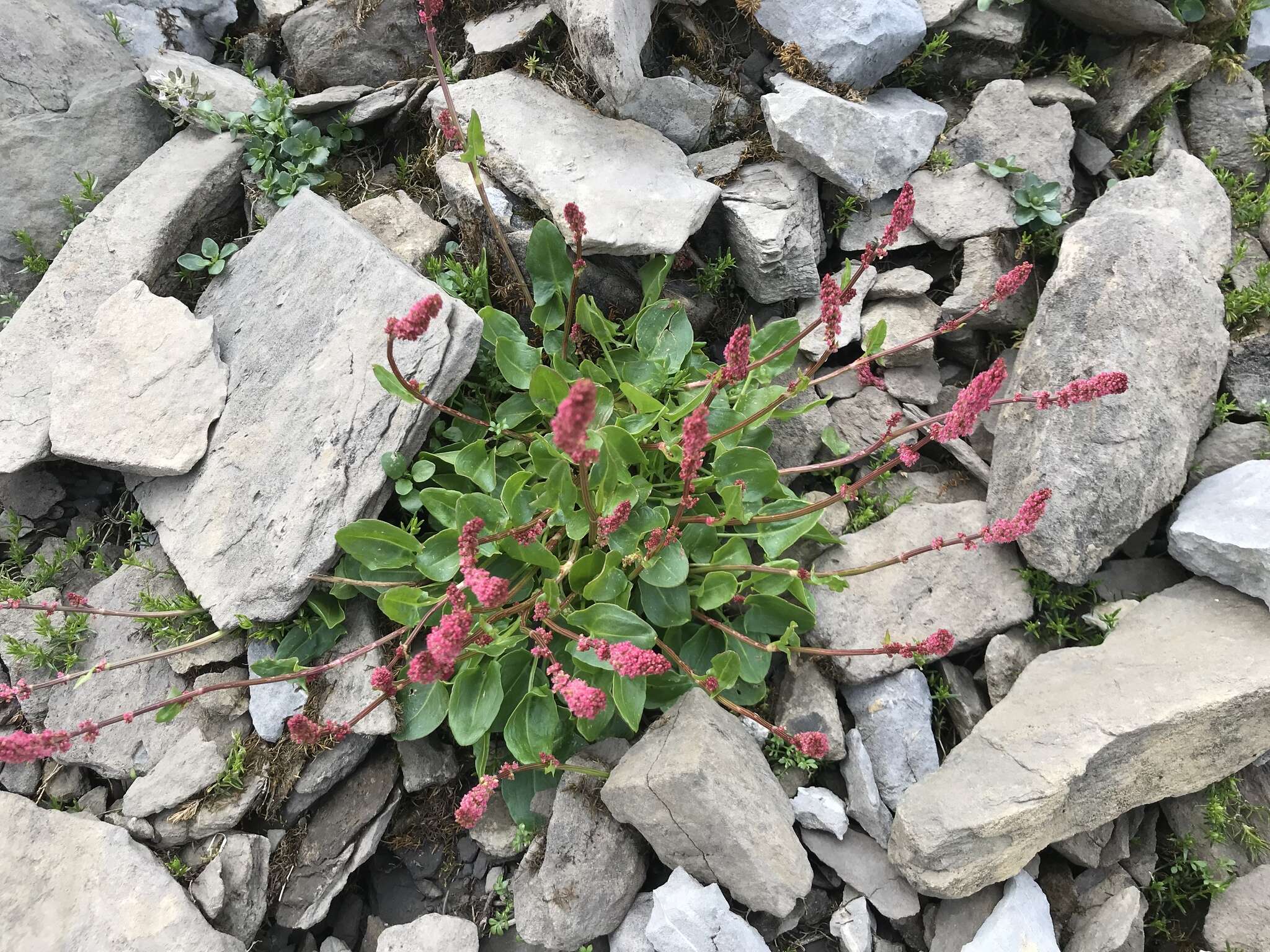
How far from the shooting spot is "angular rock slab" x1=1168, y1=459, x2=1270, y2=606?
10.3 feet

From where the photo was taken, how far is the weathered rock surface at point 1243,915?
115 inches

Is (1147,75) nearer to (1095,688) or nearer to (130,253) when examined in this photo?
(1095,688)

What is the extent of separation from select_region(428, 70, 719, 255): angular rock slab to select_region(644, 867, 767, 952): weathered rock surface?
2734mm

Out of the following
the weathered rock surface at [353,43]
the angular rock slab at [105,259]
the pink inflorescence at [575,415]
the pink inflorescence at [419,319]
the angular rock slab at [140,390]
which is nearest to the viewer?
the pink inflorescence at [575,415]

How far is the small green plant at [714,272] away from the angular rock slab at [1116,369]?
4.79ft

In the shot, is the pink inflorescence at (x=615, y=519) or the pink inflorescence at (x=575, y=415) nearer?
the pink inflorescence at (x=575, y=415)

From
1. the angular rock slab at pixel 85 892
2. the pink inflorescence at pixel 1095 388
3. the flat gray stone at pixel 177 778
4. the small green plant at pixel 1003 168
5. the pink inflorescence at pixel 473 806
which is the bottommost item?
the angular rock slab at pixel 85 892

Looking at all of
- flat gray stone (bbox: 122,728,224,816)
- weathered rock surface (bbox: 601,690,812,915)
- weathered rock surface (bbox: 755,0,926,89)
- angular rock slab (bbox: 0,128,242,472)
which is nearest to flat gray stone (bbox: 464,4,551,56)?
weathered rock surface (bbox: 755,0,926,89)

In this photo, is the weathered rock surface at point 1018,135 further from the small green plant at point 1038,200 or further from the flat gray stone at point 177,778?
the flat gray stone at point 177,778

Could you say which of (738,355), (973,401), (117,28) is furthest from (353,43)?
(973,401)

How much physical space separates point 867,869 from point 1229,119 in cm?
420

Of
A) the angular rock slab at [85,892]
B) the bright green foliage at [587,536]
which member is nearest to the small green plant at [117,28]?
the bright green foliage at [587,536]

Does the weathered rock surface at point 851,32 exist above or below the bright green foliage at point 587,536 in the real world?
above

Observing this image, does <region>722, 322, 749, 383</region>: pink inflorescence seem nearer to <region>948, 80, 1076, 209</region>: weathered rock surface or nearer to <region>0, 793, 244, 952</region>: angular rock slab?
<region>948, 80, 1076, 209</region>: weathered rock surface
